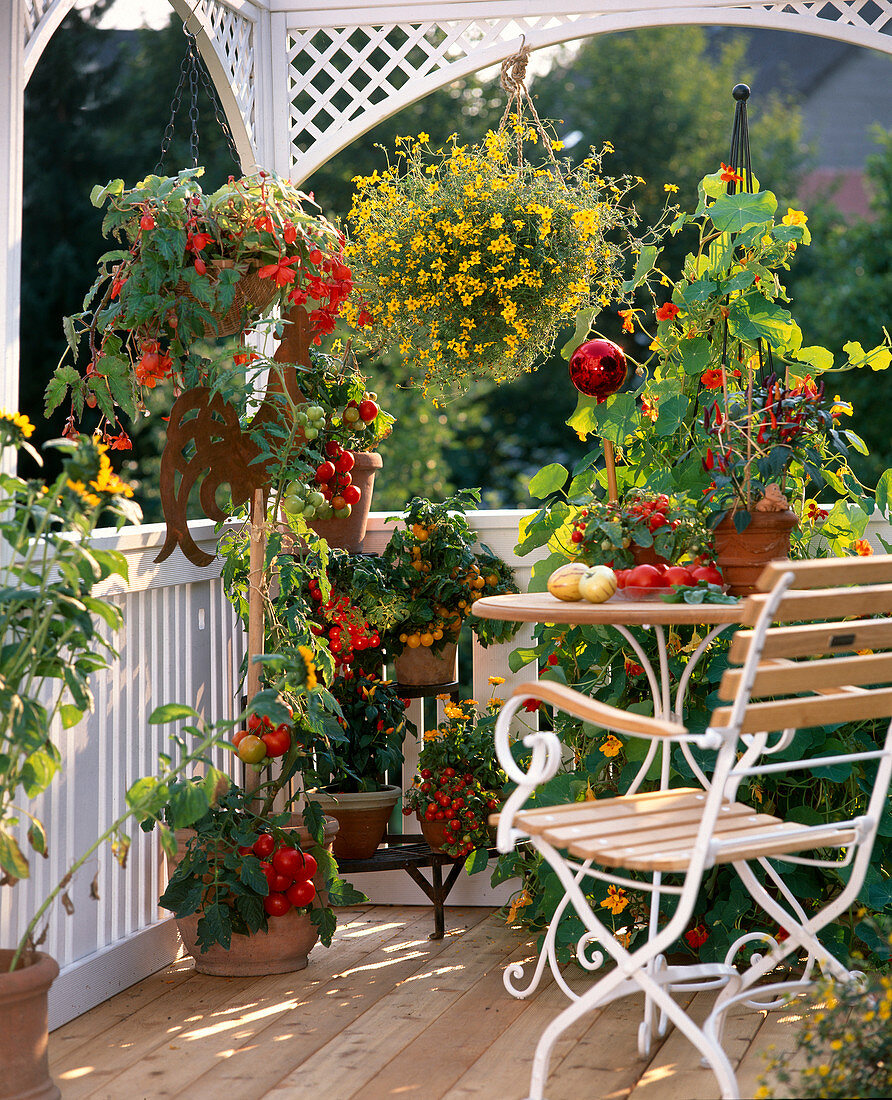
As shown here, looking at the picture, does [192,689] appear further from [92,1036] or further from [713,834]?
[713,834]

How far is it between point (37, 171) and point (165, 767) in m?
6.94

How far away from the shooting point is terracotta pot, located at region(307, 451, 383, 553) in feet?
10.7

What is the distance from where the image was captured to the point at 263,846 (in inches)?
114

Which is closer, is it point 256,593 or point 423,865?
point 256,593

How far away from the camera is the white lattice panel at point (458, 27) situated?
346 cm

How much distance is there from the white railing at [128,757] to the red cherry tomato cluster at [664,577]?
958mm

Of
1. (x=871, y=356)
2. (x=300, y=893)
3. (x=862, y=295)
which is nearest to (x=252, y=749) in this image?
(x=300, y=893)

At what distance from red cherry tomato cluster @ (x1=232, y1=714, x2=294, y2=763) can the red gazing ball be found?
1000mm

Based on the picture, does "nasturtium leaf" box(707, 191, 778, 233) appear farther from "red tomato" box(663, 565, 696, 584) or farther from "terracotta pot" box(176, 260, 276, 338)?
"terracotta pot" box(176, 260, 276, 338)

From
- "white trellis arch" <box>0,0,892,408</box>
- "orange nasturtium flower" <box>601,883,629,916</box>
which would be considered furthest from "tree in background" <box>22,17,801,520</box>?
"orange nasturtium flower" <box>601,883,629,916</box>

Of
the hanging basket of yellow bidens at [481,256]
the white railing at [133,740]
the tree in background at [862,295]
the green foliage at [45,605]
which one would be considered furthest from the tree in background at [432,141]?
the green foliage at [45,605]

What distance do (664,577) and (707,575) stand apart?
0.27 ft

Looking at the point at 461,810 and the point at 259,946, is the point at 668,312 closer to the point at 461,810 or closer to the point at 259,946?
the point at 461,810

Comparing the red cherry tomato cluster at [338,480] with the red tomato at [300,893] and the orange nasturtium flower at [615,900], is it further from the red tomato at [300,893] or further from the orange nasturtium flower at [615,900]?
the orange nasturtium flower at [615,900]
